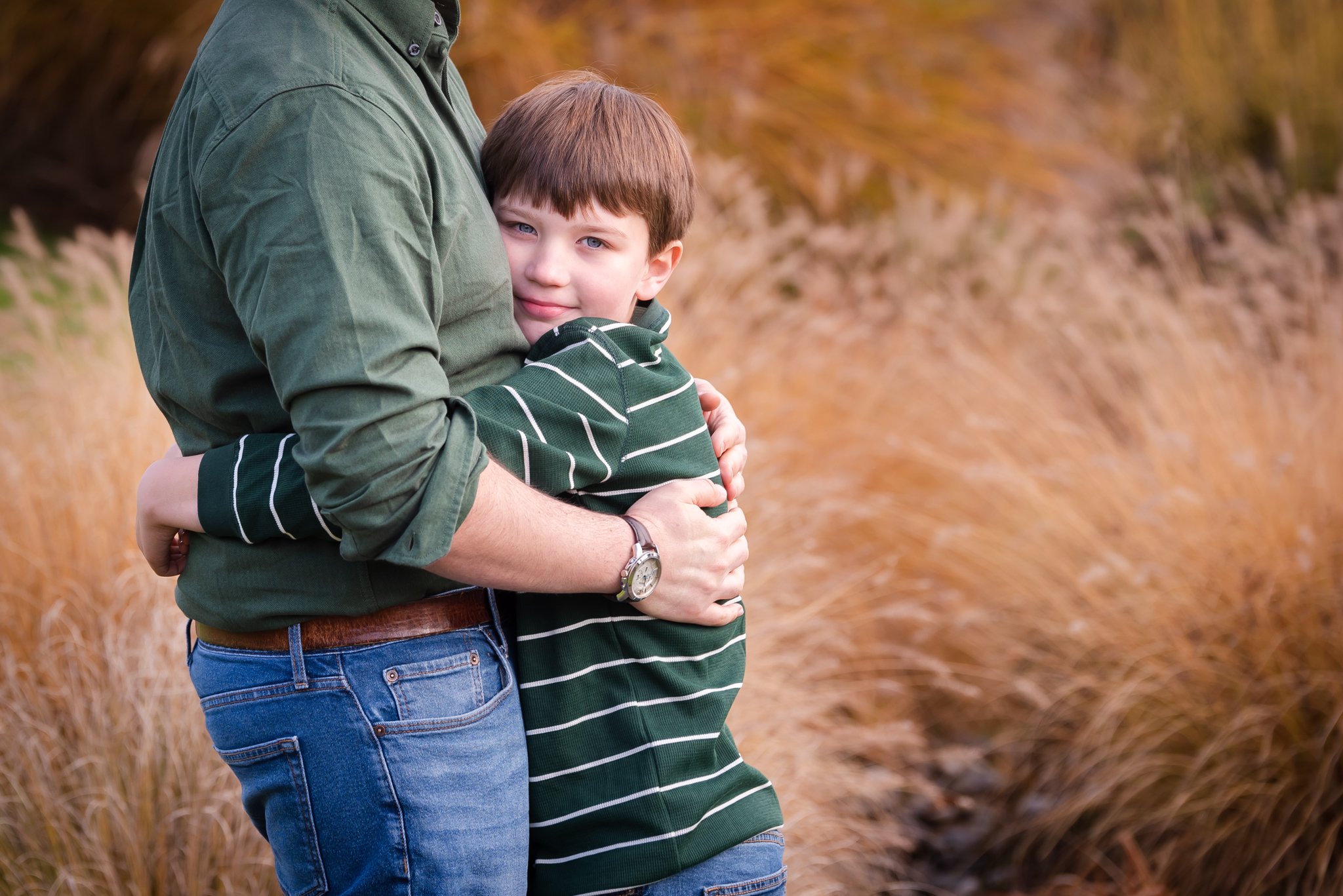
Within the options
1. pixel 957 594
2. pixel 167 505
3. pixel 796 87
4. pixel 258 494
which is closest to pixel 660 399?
pixel 258 494

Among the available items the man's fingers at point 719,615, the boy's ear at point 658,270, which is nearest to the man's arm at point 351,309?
the man's fingers at point 719,615

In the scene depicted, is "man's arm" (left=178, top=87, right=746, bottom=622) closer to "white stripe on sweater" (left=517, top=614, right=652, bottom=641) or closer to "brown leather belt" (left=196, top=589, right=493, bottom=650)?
"brown leather belt" (left=196, top=589, right=493, bottom=650)

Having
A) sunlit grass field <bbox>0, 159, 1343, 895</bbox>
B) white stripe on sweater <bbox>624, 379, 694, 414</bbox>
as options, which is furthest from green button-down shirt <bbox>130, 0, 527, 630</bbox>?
sunlit grass field <bbox>0, 159, 1343, 895</bbox>

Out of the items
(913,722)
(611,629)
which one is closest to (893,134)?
(913,722)

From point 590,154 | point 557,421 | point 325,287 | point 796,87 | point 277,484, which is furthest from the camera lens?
point 796,87

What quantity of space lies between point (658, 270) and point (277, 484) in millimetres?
752

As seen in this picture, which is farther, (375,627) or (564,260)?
(564,260)

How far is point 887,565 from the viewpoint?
4195 mm

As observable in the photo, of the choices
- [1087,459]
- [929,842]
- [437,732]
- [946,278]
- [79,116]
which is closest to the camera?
[437,732]

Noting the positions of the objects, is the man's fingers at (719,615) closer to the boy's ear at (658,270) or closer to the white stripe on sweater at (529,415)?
the white stripe on sweater at (529,415)

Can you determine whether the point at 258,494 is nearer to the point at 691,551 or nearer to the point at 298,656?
the point at 298,656

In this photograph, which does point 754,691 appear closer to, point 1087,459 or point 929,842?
point 929,842

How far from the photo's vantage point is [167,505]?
1392mm

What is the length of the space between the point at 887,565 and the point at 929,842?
3.38 feet
